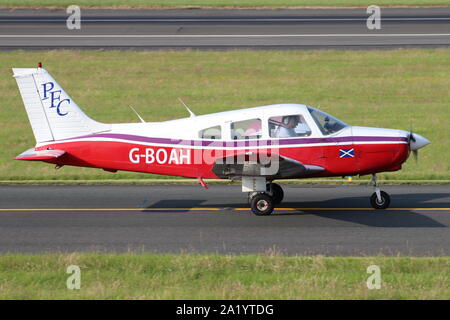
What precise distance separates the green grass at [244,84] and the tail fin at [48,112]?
749 centimetres

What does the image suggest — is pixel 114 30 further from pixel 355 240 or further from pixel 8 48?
pixel 355 240

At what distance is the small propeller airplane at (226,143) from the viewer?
1647 cm

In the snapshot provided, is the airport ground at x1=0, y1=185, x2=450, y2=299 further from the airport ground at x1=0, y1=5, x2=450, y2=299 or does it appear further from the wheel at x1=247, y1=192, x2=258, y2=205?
the wheel at x1=247, y1=192, x2=258, y2=205

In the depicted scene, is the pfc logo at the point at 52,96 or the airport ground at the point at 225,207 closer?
the airport ground at the point at 225,207

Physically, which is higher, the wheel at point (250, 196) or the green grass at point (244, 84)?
the green grass at point (244, 84)

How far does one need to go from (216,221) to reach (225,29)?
82.1 feet

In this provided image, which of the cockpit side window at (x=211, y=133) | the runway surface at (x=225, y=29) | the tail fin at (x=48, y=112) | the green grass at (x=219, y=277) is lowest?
the green grass at (x=219, y=277)

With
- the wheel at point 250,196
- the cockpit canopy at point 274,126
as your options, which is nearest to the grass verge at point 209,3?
the wheel at point 250,196

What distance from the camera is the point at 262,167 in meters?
16.1

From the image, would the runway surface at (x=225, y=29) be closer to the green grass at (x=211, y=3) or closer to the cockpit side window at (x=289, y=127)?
the green grass at (x=211, y=3)

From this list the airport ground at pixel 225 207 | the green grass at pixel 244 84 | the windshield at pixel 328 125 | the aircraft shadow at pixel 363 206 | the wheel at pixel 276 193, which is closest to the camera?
the airport ground at pixel 225 207

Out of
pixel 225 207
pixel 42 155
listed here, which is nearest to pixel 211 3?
pixel 225 207

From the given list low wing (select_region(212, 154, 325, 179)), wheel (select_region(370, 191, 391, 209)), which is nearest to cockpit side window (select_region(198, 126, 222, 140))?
low wing (select_region(212, 154, 325, 179))

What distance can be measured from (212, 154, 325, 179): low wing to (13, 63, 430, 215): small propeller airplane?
2 cm
